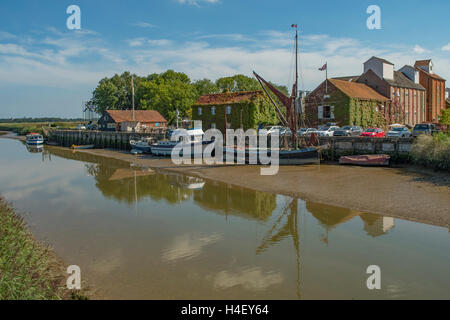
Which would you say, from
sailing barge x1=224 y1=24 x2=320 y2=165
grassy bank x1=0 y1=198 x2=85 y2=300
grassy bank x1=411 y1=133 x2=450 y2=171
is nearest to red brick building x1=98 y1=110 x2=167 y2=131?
sailing barge x1=224 y1=24 x2=320 y2=165

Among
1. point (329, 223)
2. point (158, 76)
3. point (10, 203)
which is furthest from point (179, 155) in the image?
point (158, 76)

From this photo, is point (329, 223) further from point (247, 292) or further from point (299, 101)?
point (299, 101)

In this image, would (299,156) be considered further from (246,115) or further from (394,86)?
(394,86)

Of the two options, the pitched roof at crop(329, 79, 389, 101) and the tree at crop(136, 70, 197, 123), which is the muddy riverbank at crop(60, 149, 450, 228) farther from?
the tree at crop(136, 70, 197, 123)

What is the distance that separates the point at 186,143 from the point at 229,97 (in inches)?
607

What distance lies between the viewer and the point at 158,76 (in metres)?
83.5

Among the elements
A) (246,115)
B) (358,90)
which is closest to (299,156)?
(246,115)

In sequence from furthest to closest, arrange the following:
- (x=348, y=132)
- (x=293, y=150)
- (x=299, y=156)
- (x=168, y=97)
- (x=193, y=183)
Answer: (x=168, y=97)
(x=348, y=132)
(x=293, y=150)
(x=299, y=156)
(x=193, y=183)

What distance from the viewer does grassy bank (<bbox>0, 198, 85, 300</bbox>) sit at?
24.9ft

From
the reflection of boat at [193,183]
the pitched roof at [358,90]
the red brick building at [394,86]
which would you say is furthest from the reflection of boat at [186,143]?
the red brick building at [394,86]

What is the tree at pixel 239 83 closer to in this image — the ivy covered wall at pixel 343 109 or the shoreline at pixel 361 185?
the ivy covered wall at pixel 343 109

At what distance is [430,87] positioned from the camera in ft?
200

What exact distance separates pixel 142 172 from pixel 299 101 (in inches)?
561

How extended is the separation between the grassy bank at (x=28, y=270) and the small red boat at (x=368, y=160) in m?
22.4
